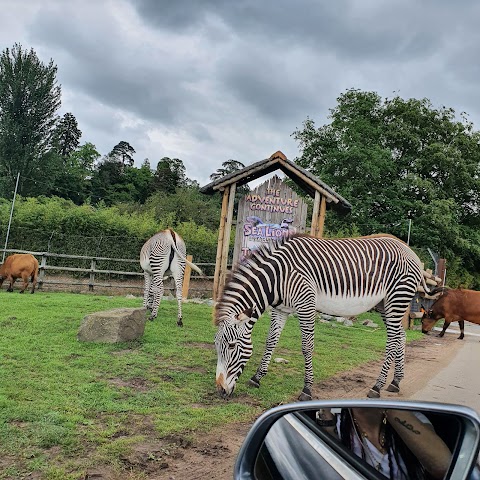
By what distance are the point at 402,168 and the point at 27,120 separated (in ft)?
87.8

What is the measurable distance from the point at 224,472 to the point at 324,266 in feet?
10.1

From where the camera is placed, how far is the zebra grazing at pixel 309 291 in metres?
4.95

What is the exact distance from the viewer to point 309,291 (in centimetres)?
525

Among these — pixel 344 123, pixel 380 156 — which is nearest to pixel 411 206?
pixel 380 156

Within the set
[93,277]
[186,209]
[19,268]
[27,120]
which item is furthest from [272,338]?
[27,120]

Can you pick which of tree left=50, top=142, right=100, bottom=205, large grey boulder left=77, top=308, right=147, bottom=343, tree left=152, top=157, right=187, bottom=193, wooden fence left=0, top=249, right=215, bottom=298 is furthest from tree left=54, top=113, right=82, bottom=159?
large grey boulder left=77, top=308, right=147, bottom=343

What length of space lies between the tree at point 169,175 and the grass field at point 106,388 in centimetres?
3581

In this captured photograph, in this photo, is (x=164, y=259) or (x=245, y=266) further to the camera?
(x=164, y=259)

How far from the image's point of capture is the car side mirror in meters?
1.19

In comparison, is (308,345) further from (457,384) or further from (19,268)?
(19,268)

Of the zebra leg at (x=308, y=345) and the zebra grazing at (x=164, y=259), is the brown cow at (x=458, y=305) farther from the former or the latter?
the zebra leg at (x=308, y=345)

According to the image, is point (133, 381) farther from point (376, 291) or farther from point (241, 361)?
point (376, 291)

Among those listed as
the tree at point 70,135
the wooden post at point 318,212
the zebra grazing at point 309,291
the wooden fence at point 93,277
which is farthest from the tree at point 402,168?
the tree at point 70,135

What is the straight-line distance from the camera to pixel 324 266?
5.56 meters
